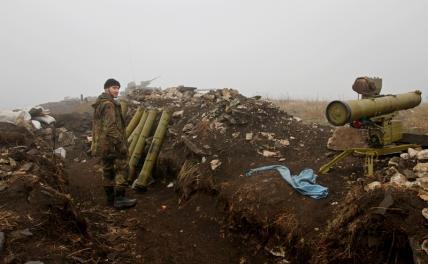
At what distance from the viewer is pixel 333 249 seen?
3.92 m

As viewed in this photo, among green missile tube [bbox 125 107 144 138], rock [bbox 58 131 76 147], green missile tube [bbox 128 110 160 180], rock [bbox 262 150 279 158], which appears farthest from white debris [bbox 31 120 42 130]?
rock [bbox 262 150 279 158]

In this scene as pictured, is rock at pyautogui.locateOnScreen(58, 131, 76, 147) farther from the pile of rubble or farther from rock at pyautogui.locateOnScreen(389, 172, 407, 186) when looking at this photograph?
rock at pyautogui.locateOnScreen(389, 172, 407, 186)

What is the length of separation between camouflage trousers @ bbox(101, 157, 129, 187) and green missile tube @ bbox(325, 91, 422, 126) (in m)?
3.26

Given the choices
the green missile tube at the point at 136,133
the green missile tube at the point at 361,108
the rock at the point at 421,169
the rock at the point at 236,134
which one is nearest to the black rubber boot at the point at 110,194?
the green missile tube at the point at 136,133

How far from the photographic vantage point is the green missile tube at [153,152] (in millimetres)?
7235

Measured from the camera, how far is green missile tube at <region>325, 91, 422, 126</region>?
4801 mm

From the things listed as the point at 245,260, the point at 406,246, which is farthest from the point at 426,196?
the point at 245,260

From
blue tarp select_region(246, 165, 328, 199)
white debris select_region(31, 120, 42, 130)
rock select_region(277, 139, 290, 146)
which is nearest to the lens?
blue tarp select_region(246, 165, 328, 199)

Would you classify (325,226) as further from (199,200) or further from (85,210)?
(85,210)

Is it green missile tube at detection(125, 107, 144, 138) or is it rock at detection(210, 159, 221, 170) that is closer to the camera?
rock at detection(210, 159, 221, 170)

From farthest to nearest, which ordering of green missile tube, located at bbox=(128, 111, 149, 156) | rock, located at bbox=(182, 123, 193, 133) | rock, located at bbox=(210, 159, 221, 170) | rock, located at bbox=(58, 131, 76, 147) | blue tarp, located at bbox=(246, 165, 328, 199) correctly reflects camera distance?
rock, located at bbox=(58, 131, 76, 147) < green missile tube, located at bbox=(128, 111, 149, 156) < rock, located at bbox=(182, 123, 193, 133) < rock, located at bbox=(210, 159, 221, 170) < blue tarp, located at bbox=(246, 165, 328, 199)

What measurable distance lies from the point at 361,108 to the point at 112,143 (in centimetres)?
371

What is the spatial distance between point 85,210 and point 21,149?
1.87 metres

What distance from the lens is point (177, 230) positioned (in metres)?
5.48
